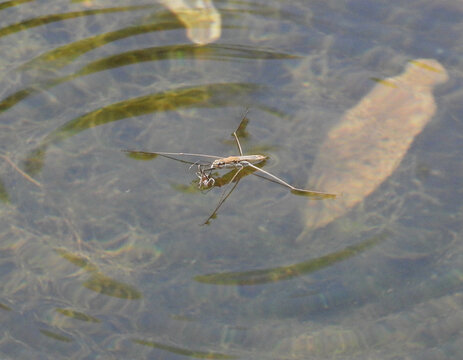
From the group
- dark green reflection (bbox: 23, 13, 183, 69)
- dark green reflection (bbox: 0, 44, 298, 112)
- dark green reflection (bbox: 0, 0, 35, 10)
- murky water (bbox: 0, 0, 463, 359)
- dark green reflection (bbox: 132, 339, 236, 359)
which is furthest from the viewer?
dark green reflection (bbox: 0, 0, 35, 10)

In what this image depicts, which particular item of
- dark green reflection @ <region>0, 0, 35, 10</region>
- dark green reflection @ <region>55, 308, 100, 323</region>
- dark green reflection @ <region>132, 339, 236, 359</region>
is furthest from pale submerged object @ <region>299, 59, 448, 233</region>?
dark green reflection @ <region>0, 0, 35, 10</region>

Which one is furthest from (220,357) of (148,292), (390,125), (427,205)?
(390,125)

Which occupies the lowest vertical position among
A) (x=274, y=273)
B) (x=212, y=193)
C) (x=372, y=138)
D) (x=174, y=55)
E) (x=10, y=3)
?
(x=274, y=273)

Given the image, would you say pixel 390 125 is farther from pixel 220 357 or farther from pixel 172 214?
pixel 220 357

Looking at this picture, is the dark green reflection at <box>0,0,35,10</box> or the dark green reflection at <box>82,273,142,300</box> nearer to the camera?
the dark green reflection at <box>82,273,142,300</box>

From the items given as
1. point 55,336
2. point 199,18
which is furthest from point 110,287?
point 199,18

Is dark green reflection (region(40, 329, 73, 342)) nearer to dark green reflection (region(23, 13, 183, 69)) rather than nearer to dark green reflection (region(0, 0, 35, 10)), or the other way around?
dark green reflection (region(23, 13, 183, 69))

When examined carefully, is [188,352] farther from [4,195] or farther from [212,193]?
[4,195]
